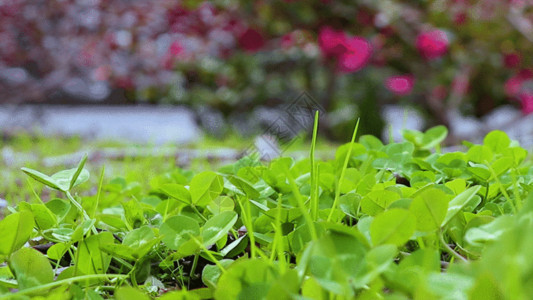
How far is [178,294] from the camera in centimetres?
33

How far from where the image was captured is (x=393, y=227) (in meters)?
0.34

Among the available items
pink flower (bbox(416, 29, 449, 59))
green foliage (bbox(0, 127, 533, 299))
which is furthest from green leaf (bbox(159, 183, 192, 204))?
pink flower (bbox(416, 29, 449, 59))

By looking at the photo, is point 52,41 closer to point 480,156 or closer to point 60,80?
point 60,80

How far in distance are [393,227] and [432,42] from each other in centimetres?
393

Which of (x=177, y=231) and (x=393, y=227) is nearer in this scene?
(x=393, y=227)

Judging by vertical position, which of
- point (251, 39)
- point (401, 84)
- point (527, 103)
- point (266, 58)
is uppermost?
point (251, 39)

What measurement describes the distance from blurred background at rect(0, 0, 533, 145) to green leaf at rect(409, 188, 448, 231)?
3.68 m

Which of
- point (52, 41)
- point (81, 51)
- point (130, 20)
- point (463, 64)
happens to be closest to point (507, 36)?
point (463, 64)

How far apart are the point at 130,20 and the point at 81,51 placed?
0.57 m

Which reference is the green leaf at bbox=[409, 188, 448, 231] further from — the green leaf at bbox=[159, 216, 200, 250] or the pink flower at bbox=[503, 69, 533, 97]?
the pink flower at bbox=[503, 69, 533, 97]

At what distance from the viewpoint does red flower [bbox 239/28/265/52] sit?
4.64 meters

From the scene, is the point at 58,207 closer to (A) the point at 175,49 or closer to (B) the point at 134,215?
(B) the point at 134,215

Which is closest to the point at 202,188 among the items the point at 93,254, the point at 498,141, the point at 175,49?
the point at 93,254

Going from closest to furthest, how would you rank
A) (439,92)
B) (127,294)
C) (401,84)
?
(127,294), (401,84), (439,92)
